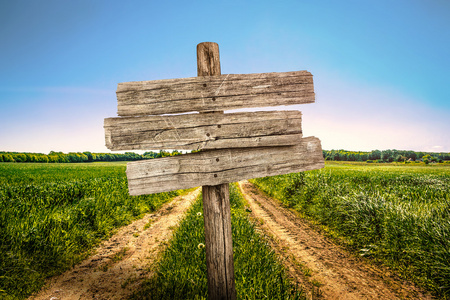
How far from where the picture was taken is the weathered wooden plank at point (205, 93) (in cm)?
223

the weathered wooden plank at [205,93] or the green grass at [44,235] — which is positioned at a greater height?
the weathered wooden plank at [205,93]

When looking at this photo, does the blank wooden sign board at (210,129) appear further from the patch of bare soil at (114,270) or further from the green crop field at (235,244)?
the patch of bare soil at (114,270)

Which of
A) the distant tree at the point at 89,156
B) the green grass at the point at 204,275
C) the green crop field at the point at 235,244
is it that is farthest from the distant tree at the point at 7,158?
the green grass at the point at 204,275

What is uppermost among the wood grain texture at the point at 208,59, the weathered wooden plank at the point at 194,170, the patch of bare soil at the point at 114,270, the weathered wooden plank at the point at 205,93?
the wood grain texture at the point at 208,59

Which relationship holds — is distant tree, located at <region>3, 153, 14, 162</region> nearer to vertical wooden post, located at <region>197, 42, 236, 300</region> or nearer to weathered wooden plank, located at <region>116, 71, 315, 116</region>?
weathered wooden plank, located at <region>116, 71, 315, 116</region>

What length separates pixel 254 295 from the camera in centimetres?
301

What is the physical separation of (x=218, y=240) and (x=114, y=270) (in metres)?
3.69

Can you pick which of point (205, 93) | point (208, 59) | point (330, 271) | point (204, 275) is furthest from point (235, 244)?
point (208, 59)

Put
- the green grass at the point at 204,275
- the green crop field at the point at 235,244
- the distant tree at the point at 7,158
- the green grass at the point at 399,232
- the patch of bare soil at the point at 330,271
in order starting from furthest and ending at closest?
the distant tree at the point at 7,158 → the green grass at the point at 399,232 → the patch of bare soil at the point at 330,271 → the green crop field at the point at 235,244 → the green grass at the point at 204,275

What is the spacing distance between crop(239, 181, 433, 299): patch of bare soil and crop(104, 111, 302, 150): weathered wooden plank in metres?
3.35

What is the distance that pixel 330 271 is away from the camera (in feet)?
16.1

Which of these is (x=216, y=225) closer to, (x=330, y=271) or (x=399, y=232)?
(x=330, y=271)

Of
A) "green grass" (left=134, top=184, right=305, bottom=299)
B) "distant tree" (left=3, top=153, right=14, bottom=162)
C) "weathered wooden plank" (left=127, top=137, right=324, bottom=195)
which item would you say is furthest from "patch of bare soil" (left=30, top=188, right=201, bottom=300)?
"distant tree" (left=3, top=153, right=14, bottom=162)

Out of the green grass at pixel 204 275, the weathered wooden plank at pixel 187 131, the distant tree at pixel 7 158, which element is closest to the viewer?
the weathered wooden plank at pixel 187 131
